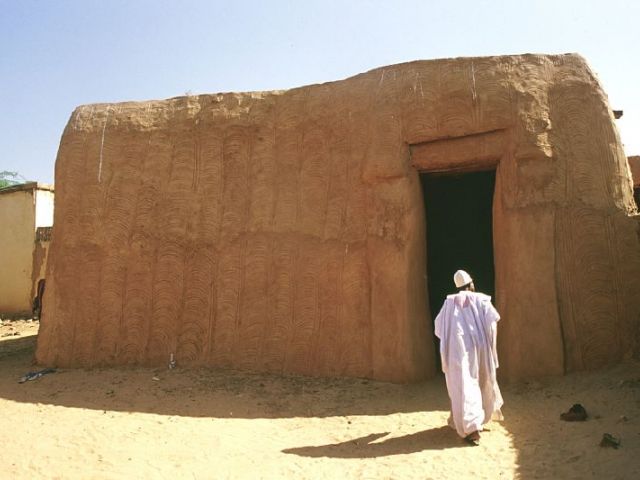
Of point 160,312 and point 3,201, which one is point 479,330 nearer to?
point 160,312

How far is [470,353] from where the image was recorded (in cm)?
475

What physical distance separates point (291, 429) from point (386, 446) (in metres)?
1.04

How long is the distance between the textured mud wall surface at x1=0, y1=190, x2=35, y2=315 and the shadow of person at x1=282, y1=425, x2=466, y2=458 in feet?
38.2

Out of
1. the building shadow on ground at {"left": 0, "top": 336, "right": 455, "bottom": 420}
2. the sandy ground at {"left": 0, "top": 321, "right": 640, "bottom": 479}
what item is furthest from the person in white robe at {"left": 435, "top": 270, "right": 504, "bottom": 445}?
the building shadow on ground at {"left": 0, "top": 336, "right": 455, "bottom": 420}

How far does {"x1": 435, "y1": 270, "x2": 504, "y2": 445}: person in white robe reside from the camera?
4613mm

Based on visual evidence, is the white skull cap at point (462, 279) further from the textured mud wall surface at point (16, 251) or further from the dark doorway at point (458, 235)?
the textured mud wall surface at point (16, 251)

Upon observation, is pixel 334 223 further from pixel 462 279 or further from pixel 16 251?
pixel 16 251

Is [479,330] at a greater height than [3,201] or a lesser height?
lesser

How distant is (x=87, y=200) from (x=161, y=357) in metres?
2.50

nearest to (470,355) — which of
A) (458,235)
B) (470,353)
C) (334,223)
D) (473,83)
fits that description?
(470,353)

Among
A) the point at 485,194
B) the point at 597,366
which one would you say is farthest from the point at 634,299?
the point at 485,194

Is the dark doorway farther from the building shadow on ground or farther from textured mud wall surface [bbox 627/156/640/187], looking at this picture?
textured mud wall surface [bbox 627/156/640/187]

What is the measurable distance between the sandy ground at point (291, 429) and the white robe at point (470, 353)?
32cm

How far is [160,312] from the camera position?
730cm
